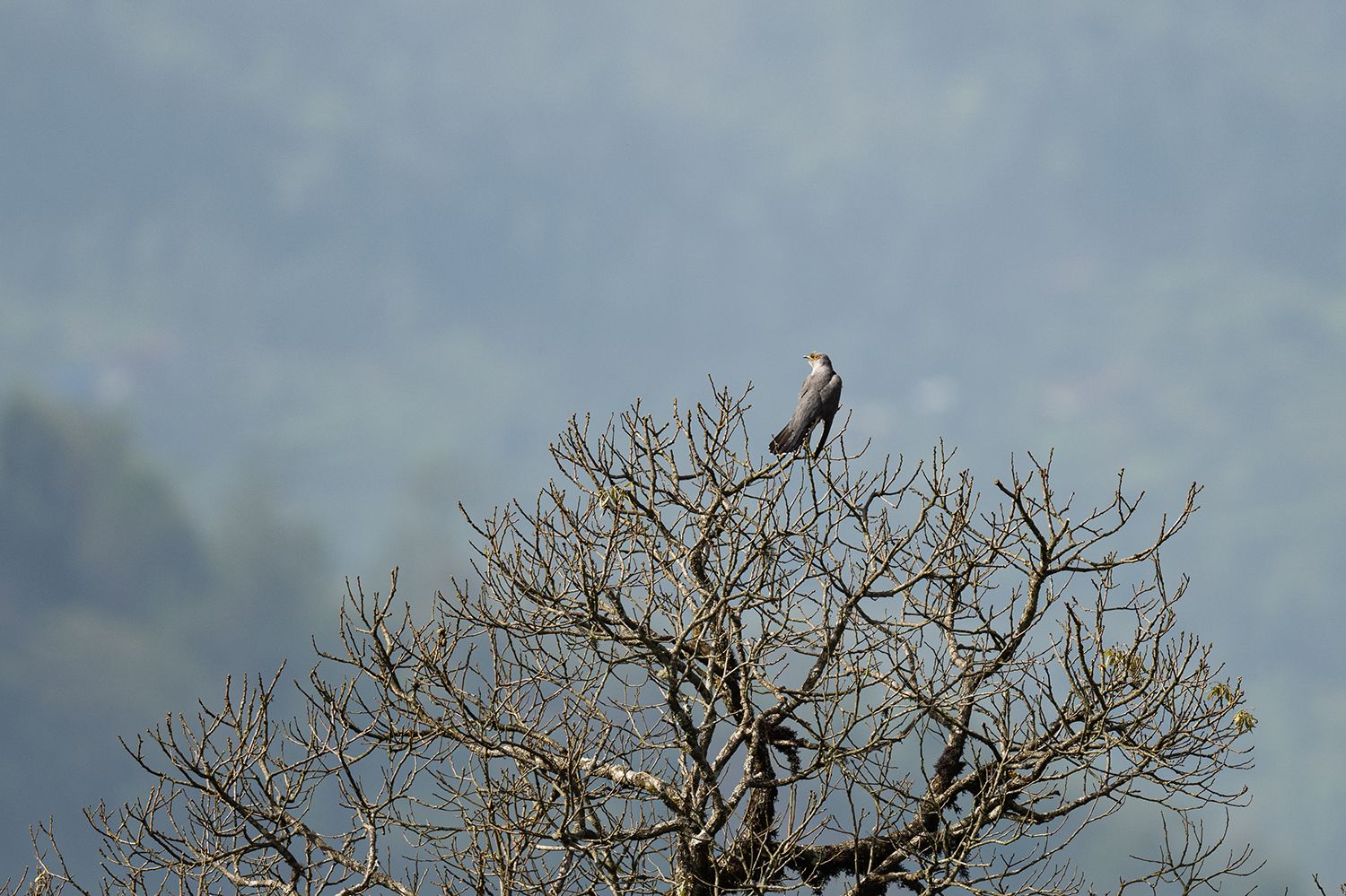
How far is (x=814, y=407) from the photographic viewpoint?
13711 mm

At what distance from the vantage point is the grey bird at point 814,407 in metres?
13.1

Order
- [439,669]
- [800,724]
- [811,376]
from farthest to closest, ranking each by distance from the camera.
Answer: [811,376]
[800,724]
[439,669]

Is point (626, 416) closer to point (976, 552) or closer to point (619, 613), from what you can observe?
point (619, 613)

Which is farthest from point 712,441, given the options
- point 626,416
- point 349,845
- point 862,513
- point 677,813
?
point 349,845

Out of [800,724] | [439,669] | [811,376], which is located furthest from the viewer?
[811,376]

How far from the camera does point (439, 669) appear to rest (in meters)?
10.5

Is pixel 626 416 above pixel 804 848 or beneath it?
above

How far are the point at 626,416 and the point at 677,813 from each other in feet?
11.9

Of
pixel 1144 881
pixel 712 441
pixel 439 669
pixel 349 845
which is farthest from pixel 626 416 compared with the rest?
pixel 1144 881

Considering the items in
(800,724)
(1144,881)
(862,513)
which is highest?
(862,513)

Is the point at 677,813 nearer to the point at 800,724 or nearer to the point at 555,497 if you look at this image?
the point at 800,724

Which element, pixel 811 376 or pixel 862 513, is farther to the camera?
pixel 811 376

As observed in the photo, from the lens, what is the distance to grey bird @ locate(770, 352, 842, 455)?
13070 millimetres

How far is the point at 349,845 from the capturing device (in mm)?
10656
